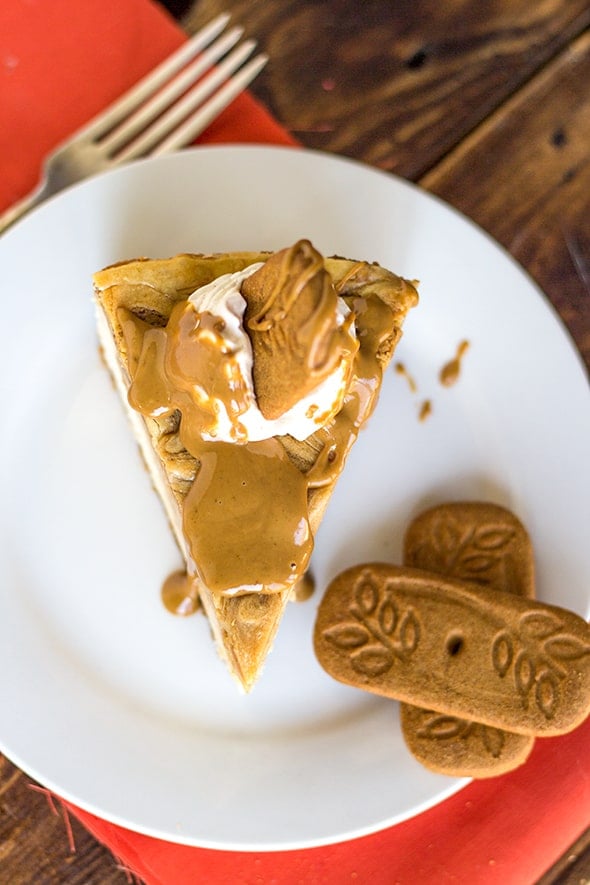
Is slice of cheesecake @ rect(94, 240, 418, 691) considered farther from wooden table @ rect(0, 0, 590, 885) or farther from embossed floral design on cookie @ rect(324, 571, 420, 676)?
wooden table @ rect(0, 0, 590, 885)

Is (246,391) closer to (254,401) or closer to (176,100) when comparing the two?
(254,401)

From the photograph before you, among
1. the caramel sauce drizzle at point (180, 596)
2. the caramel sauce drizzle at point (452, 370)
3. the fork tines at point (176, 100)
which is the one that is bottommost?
the caramel sauce drizzle at point (180, 596)

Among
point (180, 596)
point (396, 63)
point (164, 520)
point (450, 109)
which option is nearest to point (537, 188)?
point (450, 109)

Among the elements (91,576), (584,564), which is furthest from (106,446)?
(584,564)

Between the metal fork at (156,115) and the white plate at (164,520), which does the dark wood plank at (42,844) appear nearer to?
the white plate at (164,520)

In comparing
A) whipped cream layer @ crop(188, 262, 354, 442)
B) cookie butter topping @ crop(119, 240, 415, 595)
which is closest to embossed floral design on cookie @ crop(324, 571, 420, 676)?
cookie butter topping @ crop(119, 240, 415, 595)

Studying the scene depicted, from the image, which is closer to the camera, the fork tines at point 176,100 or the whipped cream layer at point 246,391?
the whipped cream layer at point 246,391

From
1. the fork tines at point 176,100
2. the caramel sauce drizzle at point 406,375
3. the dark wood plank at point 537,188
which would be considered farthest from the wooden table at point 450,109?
the caramel sauce drizzle at point 406,375
